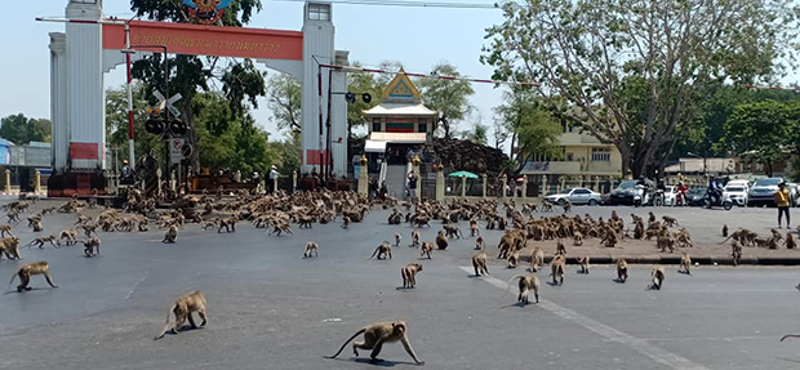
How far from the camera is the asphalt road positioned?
710 cm

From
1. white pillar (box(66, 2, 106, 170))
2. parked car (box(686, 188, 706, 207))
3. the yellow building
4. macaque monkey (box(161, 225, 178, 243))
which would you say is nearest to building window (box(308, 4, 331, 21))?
white pillar (box(66, 2, 106, 170))

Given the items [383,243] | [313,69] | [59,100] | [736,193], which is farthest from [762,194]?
[59,100]

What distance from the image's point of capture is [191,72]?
152ft

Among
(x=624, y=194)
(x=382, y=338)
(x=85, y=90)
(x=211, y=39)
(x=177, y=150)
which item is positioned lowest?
(x=382, y=338)

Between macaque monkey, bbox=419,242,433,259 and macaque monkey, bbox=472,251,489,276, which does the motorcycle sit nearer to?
macaque monkey, bbox=419,242,433,259

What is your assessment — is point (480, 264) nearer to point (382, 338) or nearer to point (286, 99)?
point (382, 338)

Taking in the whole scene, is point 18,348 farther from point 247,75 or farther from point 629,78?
point 629,78

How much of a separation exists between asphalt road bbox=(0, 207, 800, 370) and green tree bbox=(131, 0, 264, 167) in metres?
32.2

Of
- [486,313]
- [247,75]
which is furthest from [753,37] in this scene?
[486,313]

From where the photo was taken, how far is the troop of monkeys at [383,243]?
838 cm

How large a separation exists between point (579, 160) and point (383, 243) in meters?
70.7

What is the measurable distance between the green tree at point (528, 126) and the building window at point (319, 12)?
30.4 m

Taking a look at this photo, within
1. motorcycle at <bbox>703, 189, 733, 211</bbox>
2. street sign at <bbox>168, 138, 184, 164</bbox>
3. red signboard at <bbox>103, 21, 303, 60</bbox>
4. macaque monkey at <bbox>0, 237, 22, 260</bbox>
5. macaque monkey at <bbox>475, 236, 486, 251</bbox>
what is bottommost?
macaque monkey at <bbox>475, 236, 486, 251</bbox>

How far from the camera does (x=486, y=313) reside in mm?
9430
